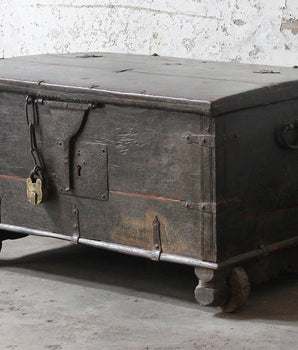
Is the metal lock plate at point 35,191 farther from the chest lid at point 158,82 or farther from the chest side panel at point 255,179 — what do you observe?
the chest side panel at point 255,179

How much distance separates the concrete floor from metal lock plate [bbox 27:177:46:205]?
Result: 1.14ft

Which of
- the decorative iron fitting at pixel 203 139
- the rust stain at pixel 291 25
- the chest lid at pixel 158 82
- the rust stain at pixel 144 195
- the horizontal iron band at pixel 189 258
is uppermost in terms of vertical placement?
the rust stain at pixel 291 25

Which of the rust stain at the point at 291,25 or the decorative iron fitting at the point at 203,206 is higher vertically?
the rust stain at the point at 291,25

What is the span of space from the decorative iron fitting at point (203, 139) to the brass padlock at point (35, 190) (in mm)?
741

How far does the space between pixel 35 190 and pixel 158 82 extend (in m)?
0.69

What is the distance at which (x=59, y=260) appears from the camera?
4078mm

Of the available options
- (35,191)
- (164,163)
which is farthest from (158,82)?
(35,191)

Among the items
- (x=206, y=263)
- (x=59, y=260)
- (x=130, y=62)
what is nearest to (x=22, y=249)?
(x=59, y=260)

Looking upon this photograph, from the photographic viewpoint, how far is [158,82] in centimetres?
342

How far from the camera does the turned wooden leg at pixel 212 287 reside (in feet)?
10.7

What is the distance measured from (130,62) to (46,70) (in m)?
0.44

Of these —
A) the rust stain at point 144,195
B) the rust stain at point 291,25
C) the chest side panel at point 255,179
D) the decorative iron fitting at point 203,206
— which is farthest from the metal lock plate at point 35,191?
Result: the rust stain at point 291,25

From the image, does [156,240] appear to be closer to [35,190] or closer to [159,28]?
[35,190]

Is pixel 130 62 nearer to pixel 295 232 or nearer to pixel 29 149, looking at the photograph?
pixel 29 149
